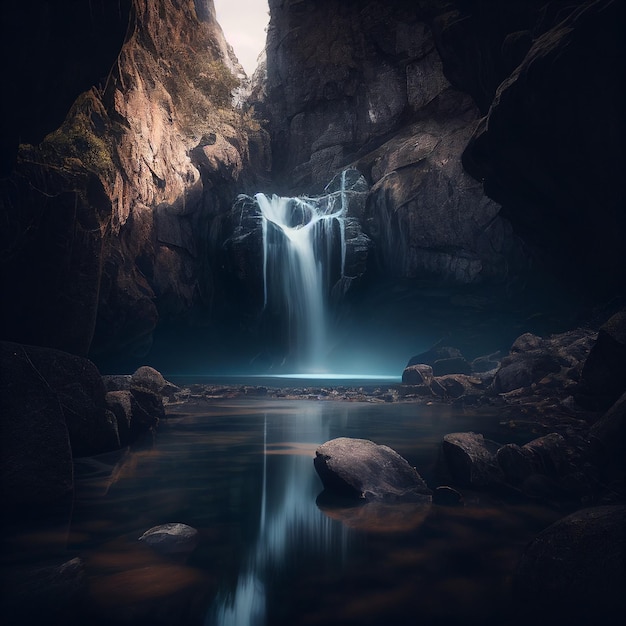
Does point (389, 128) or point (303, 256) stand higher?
point (389, 128)

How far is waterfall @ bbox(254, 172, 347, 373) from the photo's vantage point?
26406 mm

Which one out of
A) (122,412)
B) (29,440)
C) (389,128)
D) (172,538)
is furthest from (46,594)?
(389,128)

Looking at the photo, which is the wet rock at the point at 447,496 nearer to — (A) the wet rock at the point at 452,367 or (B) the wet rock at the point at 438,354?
(A) the wet rock at the point at 452,367

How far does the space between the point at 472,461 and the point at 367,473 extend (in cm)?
133


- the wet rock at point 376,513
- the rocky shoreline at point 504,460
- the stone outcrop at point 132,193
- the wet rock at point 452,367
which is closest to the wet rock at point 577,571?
the rocky shoreline at point 504,460

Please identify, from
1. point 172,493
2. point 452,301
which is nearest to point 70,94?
point 172,493

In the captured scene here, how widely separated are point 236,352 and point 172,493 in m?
25.5

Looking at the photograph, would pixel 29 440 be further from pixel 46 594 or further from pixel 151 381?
pixel 151 381

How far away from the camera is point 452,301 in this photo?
26.2 meters

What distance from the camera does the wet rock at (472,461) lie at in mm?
5140

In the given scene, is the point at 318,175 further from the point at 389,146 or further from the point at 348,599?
the point at 348,599

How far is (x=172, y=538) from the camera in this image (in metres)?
3.66

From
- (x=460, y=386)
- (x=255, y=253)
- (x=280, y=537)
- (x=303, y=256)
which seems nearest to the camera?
(x=280, y=537)

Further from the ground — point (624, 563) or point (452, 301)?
point (452, 301)
